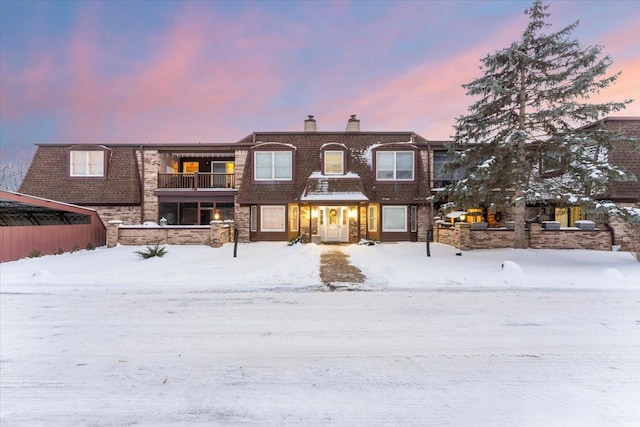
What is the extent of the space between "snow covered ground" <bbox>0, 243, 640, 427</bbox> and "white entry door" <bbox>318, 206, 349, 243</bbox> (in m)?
10.3

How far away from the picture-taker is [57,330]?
4805 millimetres

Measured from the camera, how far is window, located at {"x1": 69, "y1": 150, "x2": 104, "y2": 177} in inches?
736

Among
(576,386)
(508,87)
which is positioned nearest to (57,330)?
(576,386)

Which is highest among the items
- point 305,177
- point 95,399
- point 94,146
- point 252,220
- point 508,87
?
point 508,87

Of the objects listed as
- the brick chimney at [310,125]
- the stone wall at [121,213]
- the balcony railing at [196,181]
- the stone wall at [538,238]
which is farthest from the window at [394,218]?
the stone wall at [121,213]

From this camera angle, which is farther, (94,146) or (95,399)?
(94,146)

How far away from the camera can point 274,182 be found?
61.4ft

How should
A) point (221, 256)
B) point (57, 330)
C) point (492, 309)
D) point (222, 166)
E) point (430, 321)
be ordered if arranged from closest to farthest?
point (57, 330)
point (430, 321)
point (492, 309)
point (221, 256)
point (222, 166)

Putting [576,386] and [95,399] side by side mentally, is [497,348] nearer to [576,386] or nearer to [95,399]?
[576,386]

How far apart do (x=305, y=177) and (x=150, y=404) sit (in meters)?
16.3

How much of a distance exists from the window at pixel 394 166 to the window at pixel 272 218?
6687 millimetres

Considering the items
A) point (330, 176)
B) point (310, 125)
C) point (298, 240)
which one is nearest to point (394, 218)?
point (330, 176)

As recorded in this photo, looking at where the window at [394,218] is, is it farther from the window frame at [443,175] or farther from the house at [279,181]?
the window frame at [443,175]

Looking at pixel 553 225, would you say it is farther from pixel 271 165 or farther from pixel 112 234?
pixel 112 234
